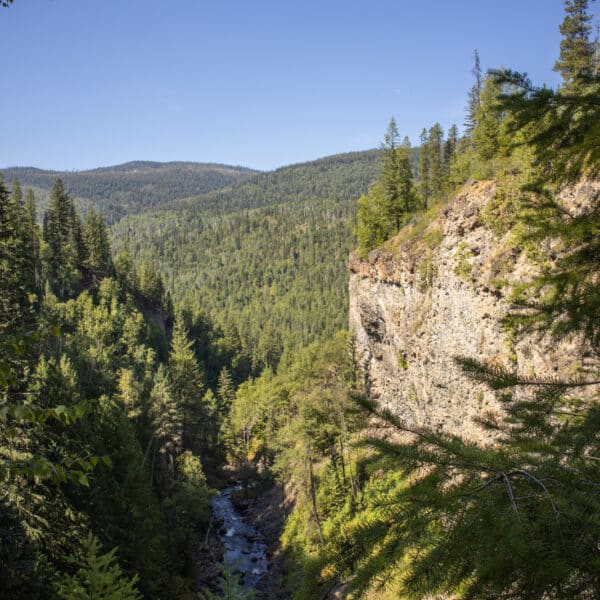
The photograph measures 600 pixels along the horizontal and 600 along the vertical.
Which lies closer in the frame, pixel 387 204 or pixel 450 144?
pixel 387 204

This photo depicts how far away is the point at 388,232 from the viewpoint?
133 feet

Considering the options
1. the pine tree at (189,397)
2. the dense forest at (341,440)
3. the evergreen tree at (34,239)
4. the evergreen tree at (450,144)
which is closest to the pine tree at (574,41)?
the dense forest at (341,440)

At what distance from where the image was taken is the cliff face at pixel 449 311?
20.1 metres

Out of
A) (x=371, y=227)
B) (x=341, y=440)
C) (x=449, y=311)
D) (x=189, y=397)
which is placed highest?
(x=371, y=227)

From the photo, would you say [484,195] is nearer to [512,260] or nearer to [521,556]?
[512,260]

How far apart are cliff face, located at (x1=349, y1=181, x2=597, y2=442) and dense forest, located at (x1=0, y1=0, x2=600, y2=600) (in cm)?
117

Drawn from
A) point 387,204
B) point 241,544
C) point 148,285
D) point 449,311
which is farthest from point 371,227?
point 148,285

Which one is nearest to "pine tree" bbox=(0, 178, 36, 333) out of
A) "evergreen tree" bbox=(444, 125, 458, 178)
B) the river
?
the river

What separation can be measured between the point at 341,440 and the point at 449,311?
1281 centimetres

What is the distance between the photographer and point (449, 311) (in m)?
24.7

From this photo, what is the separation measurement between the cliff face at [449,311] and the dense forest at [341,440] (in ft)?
3.85

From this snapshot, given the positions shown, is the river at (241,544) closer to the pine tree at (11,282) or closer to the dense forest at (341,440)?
the dense forest at (341,440)

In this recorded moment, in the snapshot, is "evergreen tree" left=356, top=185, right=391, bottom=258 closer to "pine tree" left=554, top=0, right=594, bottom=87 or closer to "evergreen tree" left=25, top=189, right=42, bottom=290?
"pine tree" left=554, top=0, right=594, bottom=87

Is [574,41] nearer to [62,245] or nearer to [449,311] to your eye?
[449,311]
